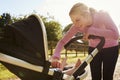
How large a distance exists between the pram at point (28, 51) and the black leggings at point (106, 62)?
0.76 metres

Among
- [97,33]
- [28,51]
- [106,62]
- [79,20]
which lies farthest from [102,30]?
[28,51]

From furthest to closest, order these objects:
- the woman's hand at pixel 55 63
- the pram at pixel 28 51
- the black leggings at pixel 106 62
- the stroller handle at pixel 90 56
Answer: the black leggings at pixel 106 62 → the woman's hand at pixel 55 63 → the stroller handle at pixel 90 56 → the pram at pixel 28 51

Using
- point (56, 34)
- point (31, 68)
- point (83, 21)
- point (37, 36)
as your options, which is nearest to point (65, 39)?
point (83, 21)

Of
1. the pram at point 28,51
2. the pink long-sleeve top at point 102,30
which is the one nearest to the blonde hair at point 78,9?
the pink long-sleeve top at point 102,30

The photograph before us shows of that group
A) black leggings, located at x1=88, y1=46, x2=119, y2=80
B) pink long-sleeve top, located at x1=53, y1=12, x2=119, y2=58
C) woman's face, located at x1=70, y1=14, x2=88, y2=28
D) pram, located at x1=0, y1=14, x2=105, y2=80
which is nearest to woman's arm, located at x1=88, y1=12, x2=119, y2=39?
pink long-sleeve top, located at x1=53, y1=12, x2=119, y2=58

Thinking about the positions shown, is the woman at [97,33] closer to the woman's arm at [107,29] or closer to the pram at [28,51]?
the woman's arm at [107,29]

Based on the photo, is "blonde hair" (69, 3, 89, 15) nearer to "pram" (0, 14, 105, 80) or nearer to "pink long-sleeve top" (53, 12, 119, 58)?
"pink long-sleeve top" (53, 12, 119, 58)

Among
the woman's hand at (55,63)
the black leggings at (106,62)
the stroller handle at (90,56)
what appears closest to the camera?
the stroller handle at (90,56)

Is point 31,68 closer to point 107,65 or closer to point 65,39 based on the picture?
point 65,39

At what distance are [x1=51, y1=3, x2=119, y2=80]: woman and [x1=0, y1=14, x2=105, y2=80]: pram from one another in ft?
1.40

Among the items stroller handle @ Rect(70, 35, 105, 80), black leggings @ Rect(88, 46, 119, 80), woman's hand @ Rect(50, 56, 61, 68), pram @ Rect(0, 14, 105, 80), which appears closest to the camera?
pram @ Rect(0, 14, 105, 80)

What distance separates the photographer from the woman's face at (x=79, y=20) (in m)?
4.05

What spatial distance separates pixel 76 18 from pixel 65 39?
0.53 m

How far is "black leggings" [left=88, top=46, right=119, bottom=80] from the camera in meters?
4.50
